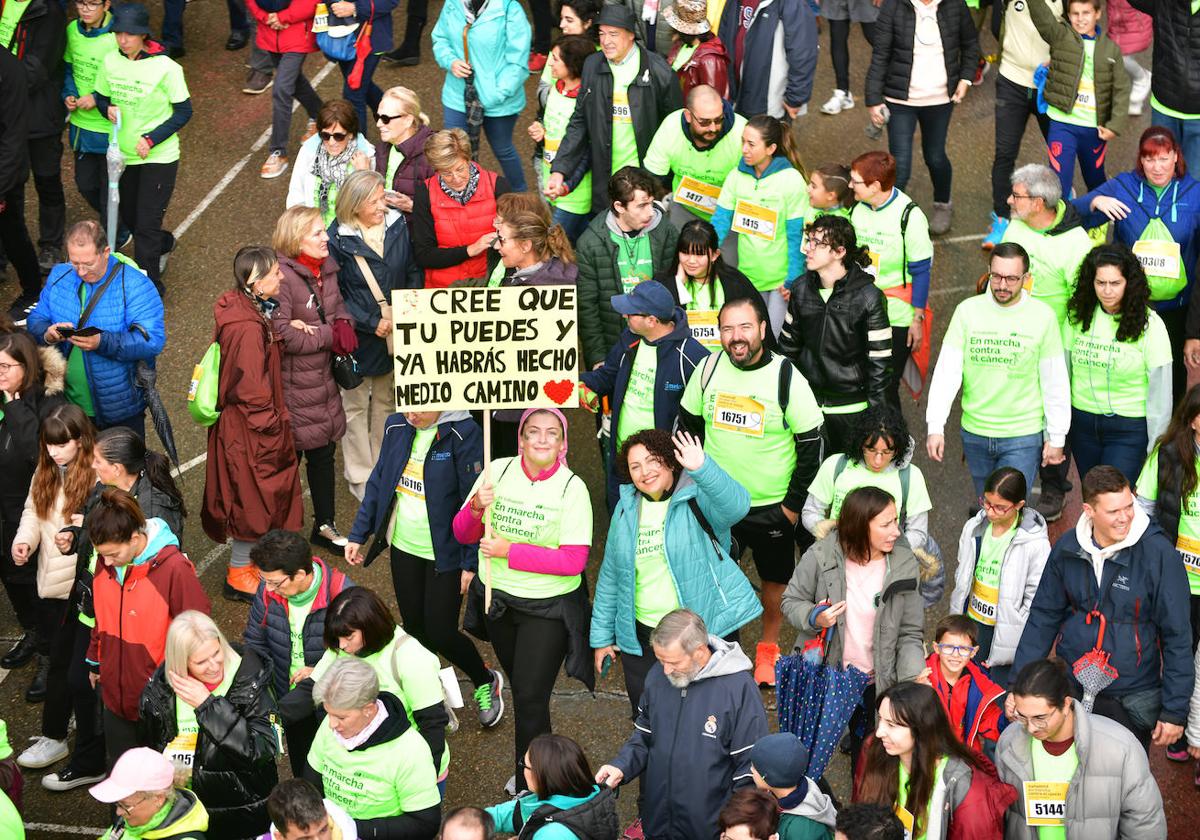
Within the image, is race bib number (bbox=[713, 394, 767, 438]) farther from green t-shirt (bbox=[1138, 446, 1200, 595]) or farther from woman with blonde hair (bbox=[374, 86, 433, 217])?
woman with blonde hair (bbox=[374, 86, 433, 217])

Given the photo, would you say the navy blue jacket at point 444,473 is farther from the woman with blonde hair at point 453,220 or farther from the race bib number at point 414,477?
the woman with blonde hair at point 453,220

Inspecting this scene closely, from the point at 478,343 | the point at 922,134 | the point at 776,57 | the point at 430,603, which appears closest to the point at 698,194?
the point at 776,57

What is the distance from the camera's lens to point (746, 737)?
7.41 meters

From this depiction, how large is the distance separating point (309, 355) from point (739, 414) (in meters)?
2.50

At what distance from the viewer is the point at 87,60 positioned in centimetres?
1284

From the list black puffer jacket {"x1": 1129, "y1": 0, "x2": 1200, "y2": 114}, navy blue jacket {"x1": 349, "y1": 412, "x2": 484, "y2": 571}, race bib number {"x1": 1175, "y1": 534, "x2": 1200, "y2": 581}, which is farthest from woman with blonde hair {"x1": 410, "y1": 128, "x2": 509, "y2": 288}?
black puffer jacket {"x1": 1129, "y1": 0, "x2": 1200, "y2": 114}

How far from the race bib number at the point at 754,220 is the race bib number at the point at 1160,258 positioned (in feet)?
6.68

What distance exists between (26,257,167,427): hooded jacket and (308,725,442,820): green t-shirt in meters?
3.61

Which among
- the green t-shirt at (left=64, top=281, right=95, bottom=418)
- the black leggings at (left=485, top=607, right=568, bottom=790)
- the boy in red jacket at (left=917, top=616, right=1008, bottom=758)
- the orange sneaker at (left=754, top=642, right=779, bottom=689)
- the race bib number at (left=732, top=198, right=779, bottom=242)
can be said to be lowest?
the orange sneaker at (left=754, top=642, right=779, bottom=689)

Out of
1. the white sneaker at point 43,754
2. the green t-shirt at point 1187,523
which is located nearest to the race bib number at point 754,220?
the green t-shirt at point 1187,523

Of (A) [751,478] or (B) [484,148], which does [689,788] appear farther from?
(B) [484,148]

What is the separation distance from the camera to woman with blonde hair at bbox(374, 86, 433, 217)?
437 inches

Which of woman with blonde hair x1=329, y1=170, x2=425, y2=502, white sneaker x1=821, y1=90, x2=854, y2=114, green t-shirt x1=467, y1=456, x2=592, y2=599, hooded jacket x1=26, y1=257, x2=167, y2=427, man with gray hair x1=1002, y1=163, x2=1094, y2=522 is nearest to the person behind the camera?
green t-shirt x1=467, y1=456, x2=592, y2=599

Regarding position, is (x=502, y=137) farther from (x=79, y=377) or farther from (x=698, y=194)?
(x=79, y=377)
